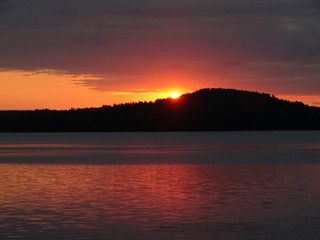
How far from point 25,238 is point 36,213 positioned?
6.04 metres

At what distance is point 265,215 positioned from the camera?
2678cm

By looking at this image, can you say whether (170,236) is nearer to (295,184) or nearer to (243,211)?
(243,211)

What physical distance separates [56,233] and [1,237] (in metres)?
2.05

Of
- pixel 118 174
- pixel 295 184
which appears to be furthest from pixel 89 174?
pixel 295 184

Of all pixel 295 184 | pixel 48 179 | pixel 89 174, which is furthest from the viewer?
pixel 89 174

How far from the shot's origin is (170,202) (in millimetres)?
31188

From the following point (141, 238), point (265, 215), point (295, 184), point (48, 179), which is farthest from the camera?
point (48, 179)

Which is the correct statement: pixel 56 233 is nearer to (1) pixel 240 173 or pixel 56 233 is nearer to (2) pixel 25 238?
(2) pixel 25 238

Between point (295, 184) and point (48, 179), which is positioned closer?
point (295, 184)

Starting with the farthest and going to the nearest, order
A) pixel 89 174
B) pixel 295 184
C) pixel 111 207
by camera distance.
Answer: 1. pixel 89 174
2. pixel 295 184
3. pixel 111 207

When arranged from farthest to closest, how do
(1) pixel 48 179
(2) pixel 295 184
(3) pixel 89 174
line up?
(3) pixel 89 174 < (1) pixel 48 179 < (2) pixel 295 184

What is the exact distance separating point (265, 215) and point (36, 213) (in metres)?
10.5

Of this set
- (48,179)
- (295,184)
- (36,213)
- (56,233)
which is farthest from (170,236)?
Result: (48,179)

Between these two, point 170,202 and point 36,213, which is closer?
point 36,213
